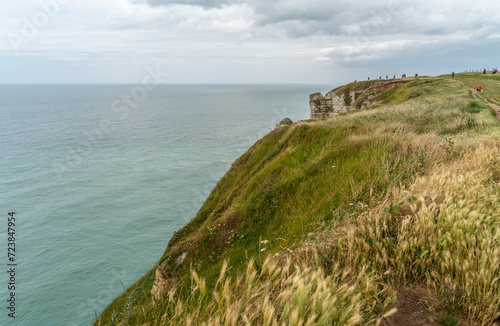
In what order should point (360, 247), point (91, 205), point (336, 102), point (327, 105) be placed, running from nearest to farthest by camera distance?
point (360, 247)
point (91, 205)
point (327, 105)
point (336, 102)

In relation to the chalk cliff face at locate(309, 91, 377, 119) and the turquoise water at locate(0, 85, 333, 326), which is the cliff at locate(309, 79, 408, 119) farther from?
the turquoise water at locate(0, 85, 333, 326)

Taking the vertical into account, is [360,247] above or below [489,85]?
below

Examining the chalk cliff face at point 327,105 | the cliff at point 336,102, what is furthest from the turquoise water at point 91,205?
the cliff at point 336,102

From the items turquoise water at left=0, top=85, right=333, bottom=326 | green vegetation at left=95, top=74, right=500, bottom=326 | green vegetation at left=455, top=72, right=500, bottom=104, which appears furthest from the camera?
green vegetation at left=455, top=72, right=500, bottom=104

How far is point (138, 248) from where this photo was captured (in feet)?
99.6

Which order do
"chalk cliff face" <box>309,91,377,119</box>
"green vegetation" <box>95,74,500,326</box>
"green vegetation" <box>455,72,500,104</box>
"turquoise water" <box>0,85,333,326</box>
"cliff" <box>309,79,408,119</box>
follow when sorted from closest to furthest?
"green vegetation" <box>95,74,500,326</box>, "turquoise water" <box>0,85,333,326</box>, "green vegetation" <box>455,72,500,104</box>, "cliff" <box>309,79,408,119</box>, "chalk cliff face" <box>309,91,377,119</box>

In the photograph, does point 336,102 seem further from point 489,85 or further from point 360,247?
point 360,247

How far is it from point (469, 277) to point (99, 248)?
115 feet

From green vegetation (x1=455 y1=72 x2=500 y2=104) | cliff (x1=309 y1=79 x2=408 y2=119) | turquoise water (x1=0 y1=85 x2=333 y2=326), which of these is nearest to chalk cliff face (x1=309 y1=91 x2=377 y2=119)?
cliff (x1=309 y1=79 x2=408 y2=119)

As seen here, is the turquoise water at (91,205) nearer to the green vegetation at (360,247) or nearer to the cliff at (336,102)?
the green vegetation at (360,247)

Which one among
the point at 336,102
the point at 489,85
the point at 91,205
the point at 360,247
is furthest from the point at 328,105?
the point at 360,247

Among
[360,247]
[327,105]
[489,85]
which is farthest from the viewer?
[327,105]

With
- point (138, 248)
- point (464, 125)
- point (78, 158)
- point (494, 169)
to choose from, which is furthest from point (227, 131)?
point (494, 169)

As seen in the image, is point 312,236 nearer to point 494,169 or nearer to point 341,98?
point 494,169
